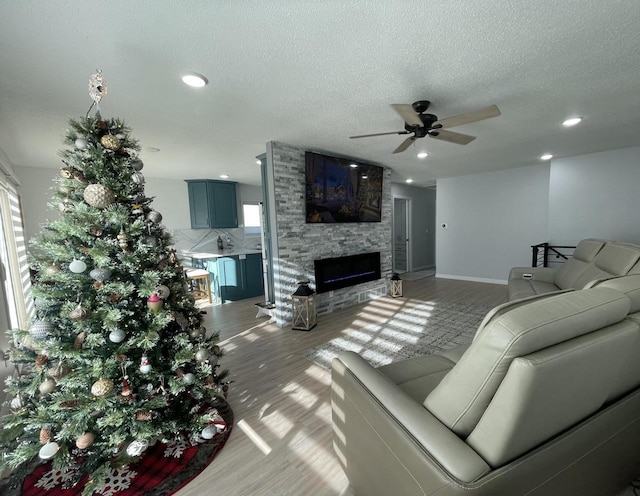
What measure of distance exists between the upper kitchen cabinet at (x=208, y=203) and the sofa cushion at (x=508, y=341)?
5.35 metres

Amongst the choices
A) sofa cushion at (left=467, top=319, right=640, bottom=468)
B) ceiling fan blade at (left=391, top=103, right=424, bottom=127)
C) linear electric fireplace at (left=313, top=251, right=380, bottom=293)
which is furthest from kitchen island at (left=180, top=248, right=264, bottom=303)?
sofa cushion at (left=467, top=319, right=640, bottom=468)

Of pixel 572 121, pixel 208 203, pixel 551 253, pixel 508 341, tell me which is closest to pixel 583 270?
pixel 572 121

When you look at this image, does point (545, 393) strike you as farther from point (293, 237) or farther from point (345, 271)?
point (345, 271)

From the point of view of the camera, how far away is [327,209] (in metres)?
4.06

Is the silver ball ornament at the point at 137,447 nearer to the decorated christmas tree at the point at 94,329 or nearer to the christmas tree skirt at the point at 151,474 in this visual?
the decorated christmas tree at the point at 94,329

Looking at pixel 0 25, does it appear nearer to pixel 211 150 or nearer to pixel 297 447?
pixel 211 150

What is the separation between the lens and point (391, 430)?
93cm

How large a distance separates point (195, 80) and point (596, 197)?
6192 mm

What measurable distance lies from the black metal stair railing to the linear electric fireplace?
9.71 feet

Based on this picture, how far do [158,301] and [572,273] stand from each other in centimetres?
450

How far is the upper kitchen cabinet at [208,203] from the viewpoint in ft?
17.8

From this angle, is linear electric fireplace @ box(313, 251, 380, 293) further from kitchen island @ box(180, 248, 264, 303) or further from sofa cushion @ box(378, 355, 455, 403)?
sofa cushion @ box(378, 355, 455, 403)

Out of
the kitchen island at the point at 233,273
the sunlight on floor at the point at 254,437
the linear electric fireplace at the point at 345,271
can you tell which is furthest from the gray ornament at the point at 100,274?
the kitchen island at the point at 233,273

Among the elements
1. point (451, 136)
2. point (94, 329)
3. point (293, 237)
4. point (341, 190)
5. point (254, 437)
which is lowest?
point (254, 437)
